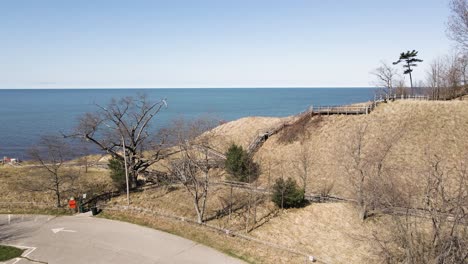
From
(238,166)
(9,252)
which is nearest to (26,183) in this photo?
(9,252)

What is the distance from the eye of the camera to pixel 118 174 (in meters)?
31.9

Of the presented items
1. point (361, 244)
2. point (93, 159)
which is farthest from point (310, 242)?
point (93, 159)

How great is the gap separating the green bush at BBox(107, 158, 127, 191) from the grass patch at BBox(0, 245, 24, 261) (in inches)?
460

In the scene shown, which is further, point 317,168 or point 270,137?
point 270,137

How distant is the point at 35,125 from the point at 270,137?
85062 mm

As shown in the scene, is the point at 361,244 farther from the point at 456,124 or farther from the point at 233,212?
the point at 456,124

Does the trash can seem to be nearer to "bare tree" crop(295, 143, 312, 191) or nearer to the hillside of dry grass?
the hillside of dry grass

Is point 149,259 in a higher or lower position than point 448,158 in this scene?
lower

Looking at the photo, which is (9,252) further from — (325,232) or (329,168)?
(329,168)

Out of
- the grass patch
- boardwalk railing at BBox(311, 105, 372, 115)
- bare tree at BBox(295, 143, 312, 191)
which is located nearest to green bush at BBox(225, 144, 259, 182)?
bare tree at BBox(295, 143, 312, 191)

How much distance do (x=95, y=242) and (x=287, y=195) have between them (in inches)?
588

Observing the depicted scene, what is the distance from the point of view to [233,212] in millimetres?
26781

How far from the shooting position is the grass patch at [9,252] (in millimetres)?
19906

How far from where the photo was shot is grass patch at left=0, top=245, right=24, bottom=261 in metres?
19.9
